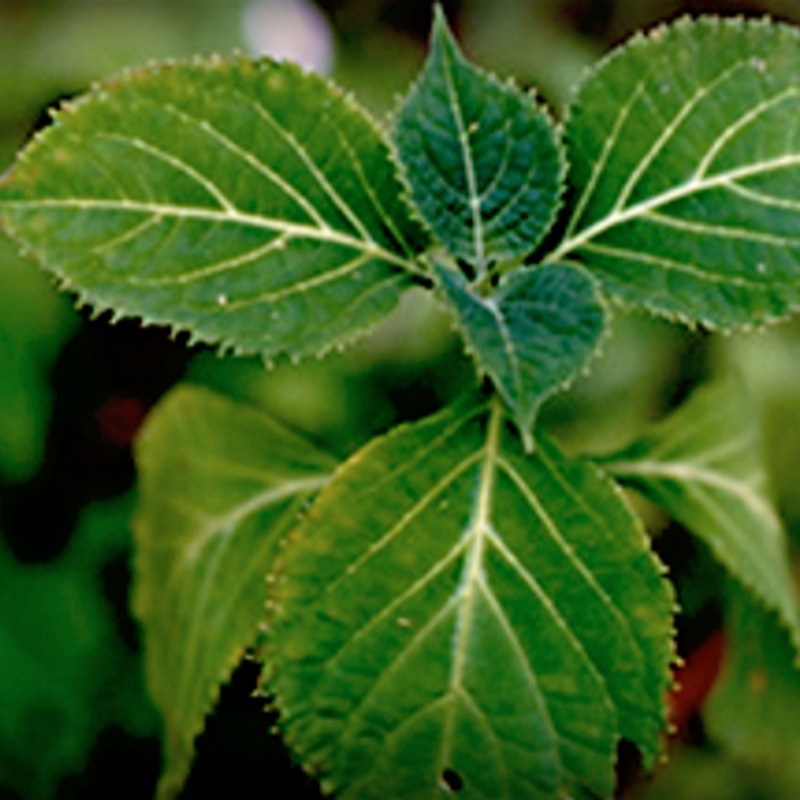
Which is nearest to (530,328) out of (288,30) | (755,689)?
(755,689)

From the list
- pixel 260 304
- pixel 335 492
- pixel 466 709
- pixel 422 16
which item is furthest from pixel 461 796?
pixel 422 16

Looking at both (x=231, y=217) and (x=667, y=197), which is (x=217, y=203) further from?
(x=667, y=197)

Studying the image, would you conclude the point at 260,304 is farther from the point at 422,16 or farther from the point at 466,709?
the point at 422,16

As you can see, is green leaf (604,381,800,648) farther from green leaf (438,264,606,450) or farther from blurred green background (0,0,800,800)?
blurred green background (0,0,800,800)

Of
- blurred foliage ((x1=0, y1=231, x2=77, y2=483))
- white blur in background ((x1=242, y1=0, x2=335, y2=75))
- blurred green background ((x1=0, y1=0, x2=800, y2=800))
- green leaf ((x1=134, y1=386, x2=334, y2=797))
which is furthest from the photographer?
white blur in background ((x1=242, y1=0, x2=335, y2=75))

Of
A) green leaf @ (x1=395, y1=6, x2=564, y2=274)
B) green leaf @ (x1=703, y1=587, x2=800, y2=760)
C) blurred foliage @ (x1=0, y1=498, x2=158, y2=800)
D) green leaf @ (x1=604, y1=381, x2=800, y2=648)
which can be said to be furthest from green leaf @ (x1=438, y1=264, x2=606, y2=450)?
blurred foliage @ (x1=0, y1=498, x2=158, y2=800)

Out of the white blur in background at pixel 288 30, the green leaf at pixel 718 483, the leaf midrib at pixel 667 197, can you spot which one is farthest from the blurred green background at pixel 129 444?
the leaf midrib at pixel 667 197

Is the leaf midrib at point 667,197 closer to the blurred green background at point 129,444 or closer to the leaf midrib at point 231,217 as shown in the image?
the leaf midrib at point 231,217
